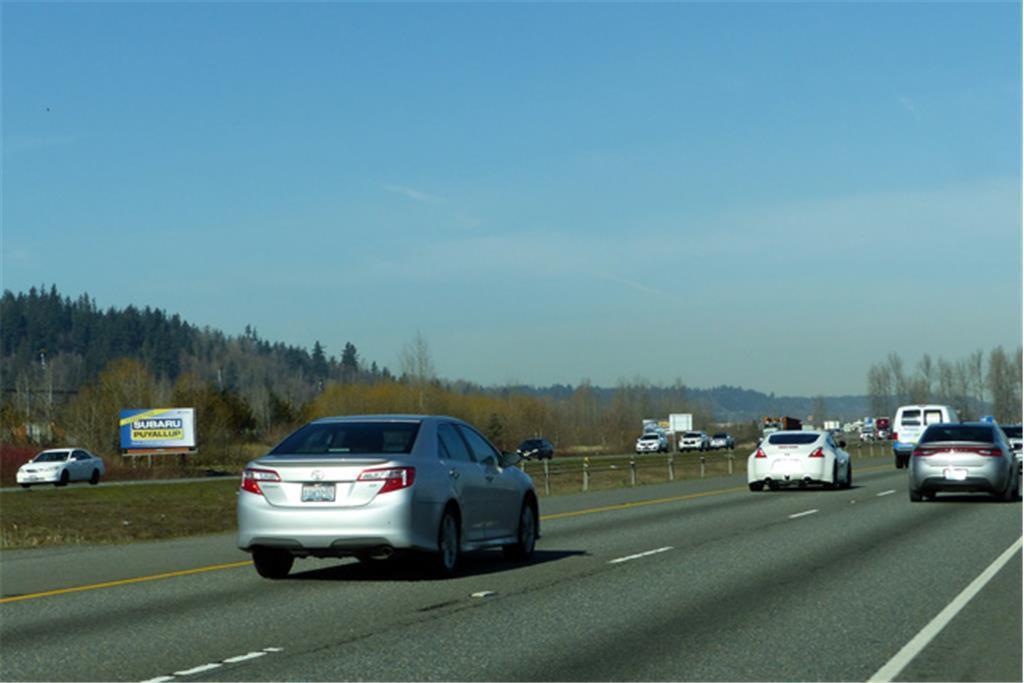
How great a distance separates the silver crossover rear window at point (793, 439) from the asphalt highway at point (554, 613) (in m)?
14.9

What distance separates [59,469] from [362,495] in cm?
5529

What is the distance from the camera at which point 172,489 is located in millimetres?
59031

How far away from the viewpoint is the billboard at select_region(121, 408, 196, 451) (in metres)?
93.7

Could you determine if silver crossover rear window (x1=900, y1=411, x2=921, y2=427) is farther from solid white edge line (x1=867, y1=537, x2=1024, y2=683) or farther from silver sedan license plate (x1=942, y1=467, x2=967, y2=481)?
solid white edge line (x1=867, y1=537, x2=1024, y2=683)

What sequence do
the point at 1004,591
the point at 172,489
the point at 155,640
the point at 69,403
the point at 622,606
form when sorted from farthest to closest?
1. the point at 69,403
2. the point at 172,489
3. the point at 1004,591
4. the point at 622,606
5. the point at 155,640

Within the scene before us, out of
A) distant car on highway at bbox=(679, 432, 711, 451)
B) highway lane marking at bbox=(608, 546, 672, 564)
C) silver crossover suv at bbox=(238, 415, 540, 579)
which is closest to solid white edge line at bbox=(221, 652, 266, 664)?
silver crossover suv at bbox=(238, 415, 540, 579)

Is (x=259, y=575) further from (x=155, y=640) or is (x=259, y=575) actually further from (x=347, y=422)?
(x=155, y=640)

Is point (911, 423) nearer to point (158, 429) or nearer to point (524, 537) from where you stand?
point (524, 537)

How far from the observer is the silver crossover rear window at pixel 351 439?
1492 centimetres

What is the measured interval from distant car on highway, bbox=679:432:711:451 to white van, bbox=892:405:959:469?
58266 mm

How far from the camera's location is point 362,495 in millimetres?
14297

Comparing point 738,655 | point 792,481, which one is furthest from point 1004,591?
point 792,481

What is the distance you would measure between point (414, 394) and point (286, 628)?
10957 centimetres

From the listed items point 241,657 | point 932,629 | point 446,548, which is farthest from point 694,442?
point 241,657
